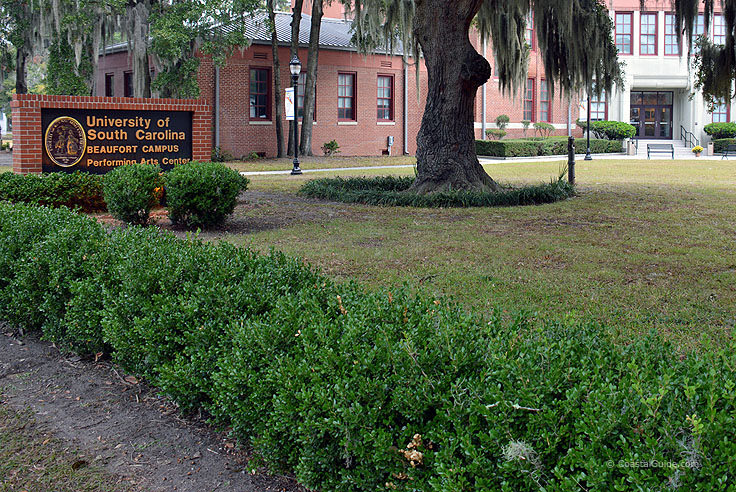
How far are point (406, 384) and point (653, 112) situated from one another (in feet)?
148

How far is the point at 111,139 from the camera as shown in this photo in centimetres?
1158

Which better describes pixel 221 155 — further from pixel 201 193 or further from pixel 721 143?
pixel 721 143

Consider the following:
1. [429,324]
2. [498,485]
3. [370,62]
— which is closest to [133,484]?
[429,324]

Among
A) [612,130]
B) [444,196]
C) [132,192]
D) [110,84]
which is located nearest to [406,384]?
[132,192]

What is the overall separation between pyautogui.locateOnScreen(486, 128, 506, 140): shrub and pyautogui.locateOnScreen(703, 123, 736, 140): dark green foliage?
11688mm

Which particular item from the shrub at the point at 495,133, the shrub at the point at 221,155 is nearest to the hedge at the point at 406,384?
the shrub at the point at 221,155

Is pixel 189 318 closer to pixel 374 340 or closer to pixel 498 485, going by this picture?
pixel 374 340

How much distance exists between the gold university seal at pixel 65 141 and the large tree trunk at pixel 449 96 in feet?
19.5

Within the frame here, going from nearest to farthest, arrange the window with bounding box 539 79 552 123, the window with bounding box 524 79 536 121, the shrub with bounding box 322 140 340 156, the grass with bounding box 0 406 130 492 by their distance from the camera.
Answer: the grass with bounding box 0 406 130 492 → the shrub with bounding box 322 140 340 156 → the window with bounding box 524 79 536 121 → the window with bounding box 539 79 552 123

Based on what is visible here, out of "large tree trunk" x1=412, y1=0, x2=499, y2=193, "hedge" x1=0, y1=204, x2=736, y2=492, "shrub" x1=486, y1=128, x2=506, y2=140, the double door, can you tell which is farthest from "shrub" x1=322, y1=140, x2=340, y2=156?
"hedge" x1=0, y1=204, x2=736, y2=492

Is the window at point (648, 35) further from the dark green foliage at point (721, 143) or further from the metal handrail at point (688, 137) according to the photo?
the dark green foliage at point (721, 143)

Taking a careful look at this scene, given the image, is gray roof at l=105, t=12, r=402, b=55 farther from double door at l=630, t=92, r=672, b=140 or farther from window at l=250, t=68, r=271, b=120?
double door at l=630, t=92, r=672, b=140

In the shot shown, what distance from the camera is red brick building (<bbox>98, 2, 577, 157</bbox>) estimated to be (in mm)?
28438

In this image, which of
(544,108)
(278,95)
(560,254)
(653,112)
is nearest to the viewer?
(560,254)
